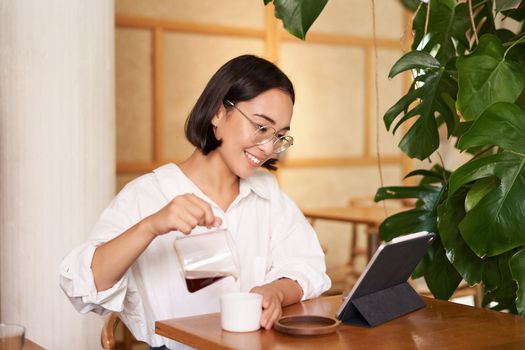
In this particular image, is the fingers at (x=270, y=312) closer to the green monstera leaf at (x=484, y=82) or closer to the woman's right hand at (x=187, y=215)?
the woman's right hand at (x=187, y=215)

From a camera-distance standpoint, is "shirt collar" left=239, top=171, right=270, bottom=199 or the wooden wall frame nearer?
"shirt collar" left=239, top=171, right=270, bottom=199

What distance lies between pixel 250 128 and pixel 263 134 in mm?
40

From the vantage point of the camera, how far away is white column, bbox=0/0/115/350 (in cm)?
298

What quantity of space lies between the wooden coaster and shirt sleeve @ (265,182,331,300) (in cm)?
38

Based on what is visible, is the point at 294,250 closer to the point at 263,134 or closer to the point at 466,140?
the point at 263,134

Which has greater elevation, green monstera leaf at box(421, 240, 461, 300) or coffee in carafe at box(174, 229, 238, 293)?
coffee in carafe at box(174, 229, 238, 293)

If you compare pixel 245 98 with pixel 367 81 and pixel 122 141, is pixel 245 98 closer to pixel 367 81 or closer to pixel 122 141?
pixel 122 141

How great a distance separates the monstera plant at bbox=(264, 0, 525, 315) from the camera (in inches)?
79.5

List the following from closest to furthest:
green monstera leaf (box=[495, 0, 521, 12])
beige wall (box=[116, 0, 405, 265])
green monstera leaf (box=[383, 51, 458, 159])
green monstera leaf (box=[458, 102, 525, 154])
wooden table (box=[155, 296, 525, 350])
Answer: wooden table (box=[155, 296, 525, 350])
green monstera leaf (box=[458, 102, 525, 154])
green monstera leaf (box=[495, 0, 521, 12])
green monstera leaf (box=[383, 51, 458, 159])
beige wall (box=[116, 0, 405, 265])

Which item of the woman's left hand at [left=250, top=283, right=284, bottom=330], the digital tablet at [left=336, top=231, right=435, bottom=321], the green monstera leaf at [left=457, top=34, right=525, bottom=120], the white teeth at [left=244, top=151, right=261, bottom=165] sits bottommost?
the woman's left hand at [left=250, top=283, right=284, bottom=330]

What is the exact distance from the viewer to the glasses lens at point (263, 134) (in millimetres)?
2076

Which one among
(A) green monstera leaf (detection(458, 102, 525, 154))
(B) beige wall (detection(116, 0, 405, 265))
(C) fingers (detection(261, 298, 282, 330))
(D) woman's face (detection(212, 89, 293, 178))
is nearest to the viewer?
(C) fingers (detection(261, 298, 282, 330))

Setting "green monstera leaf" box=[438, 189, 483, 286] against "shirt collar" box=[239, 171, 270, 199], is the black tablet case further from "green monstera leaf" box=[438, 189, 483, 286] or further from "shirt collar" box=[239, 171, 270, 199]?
"shirt collar" box=[239, 171, 270, 199]

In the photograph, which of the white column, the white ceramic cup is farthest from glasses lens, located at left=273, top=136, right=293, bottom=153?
the white column
